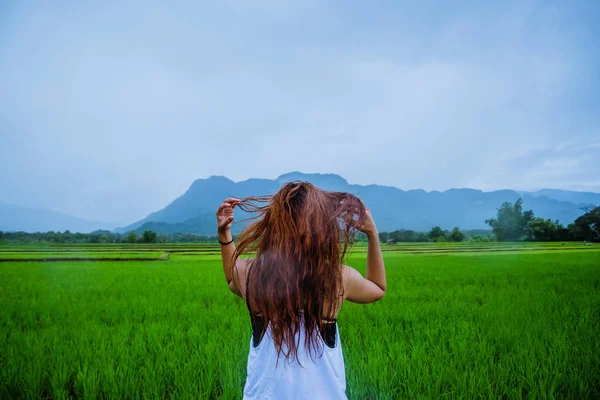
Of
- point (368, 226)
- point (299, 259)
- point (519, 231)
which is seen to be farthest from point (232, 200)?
point (519, 231)

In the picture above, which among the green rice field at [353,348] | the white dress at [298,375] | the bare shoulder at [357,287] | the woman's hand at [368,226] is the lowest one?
the green rice field at [353,348]

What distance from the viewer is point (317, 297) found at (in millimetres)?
1401

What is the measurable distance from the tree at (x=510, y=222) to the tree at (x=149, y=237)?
44581 mm

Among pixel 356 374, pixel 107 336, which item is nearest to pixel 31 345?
pixel 107 336

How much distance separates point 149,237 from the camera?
43625 millimetres

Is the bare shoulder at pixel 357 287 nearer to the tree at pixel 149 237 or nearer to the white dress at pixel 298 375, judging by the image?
the white dress at pixel 298 375

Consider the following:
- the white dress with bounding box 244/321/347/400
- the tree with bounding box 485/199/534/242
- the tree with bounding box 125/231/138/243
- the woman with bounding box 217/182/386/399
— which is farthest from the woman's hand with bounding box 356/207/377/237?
the tree with bounding box 485/199/534/242

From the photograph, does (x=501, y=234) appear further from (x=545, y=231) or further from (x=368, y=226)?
(x=368, y=226)

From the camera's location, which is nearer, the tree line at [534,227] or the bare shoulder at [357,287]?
the bare shoulder at [357,287]

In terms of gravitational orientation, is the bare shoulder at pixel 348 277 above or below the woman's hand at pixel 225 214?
below

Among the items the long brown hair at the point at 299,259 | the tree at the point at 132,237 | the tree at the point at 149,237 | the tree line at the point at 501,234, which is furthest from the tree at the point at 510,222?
the long brown hair at the point at 299,259

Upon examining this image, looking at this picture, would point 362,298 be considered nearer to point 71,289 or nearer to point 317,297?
point 317,297

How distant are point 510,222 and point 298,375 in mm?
55067

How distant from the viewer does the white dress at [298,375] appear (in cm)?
138
